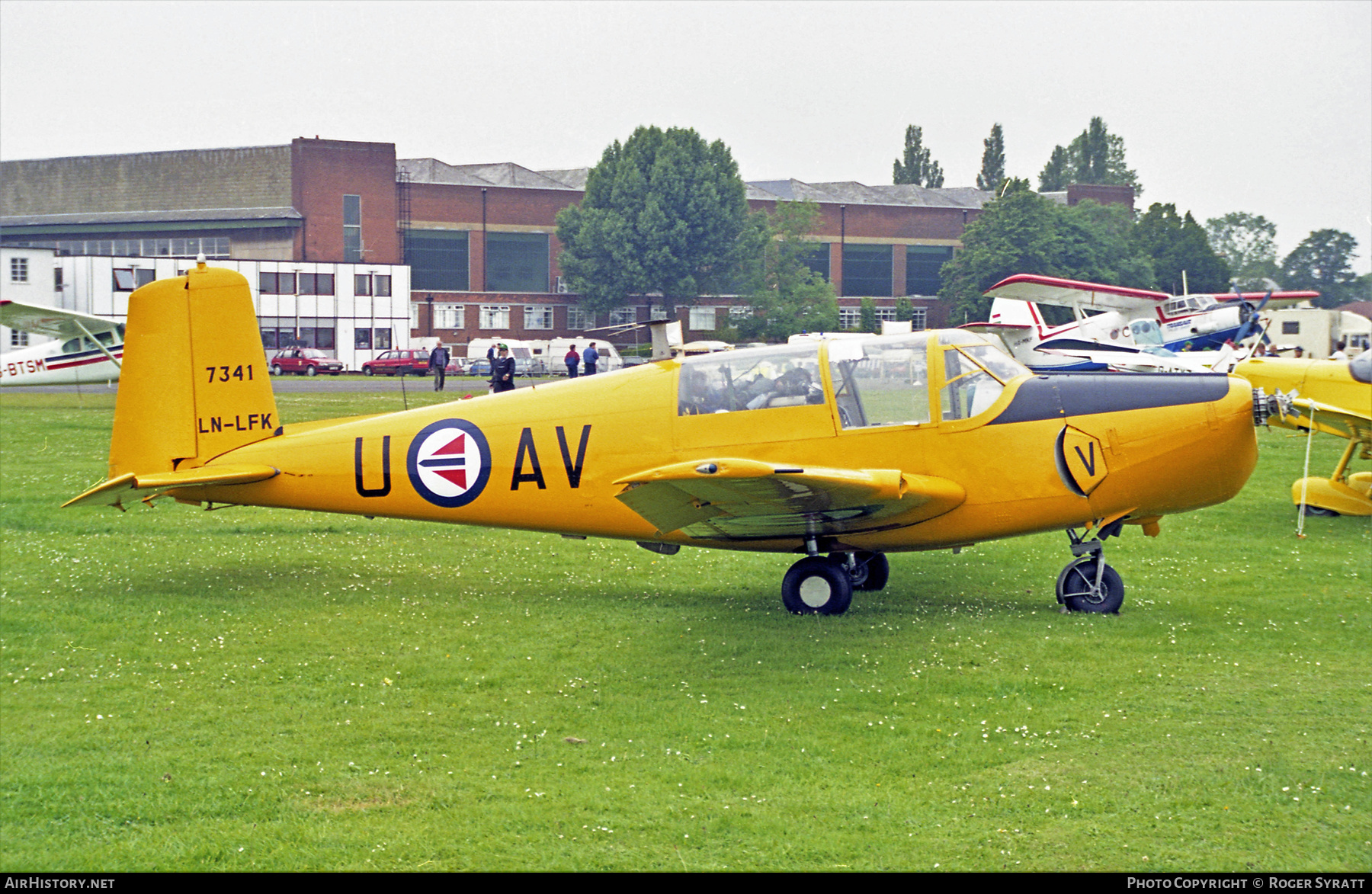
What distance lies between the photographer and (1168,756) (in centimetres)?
592

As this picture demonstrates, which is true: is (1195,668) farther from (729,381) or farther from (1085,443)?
(729,381)

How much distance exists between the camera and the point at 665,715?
669 centimetres

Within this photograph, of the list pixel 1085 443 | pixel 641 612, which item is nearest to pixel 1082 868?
pixel 1085 443

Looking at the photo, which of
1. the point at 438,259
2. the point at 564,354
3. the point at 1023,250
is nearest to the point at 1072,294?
the point at 564,354

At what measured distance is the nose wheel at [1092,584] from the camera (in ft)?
29.4

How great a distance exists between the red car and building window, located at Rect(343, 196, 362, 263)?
18.0m

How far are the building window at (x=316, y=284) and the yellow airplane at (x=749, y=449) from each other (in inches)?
2341

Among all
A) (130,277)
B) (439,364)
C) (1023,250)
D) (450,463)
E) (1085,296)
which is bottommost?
(450,463)

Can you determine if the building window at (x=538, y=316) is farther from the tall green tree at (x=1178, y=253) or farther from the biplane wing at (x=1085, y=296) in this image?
the biplane wing at (x=1085, y=296)

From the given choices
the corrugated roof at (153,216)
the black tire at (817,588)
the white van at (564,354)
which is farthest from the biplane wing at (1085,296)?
the corrugated roof at (153,216)

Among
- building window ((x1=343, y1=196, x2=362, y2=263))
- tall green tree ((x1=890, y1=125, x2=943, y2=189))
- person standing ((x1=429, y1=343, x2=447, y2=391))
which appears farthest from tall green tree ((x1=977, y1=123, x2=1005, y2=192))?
person standing ((x1=429, y1=343, x2=447, y2=391))

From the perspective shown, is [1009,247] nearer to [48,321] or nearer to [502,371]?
[502,371]

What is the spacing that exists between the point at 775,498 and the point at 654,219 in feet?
237

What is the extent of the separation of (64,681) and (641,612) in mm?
3892
